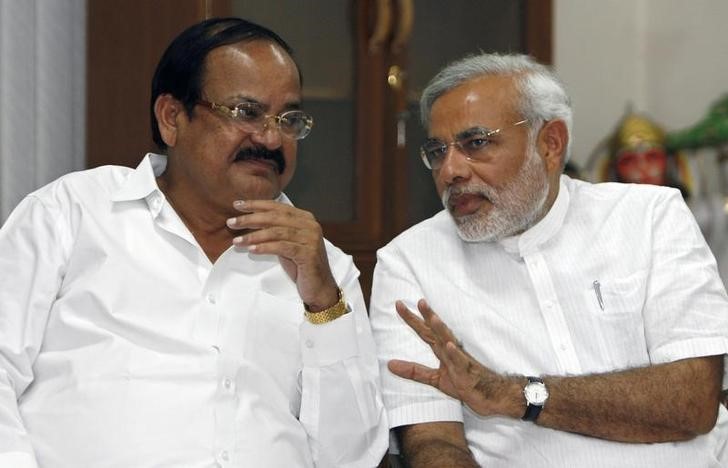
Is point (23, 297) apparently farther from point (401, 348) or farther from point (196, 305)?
point (401, 348)

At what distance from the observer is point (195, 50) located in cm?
203

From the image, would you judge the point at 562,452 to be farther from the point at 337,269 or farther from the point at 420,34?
the point at 420,34

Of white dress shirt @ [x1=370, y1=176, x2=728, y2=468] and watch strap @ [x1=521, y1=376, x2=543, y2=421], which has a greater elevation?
white dress shirt @ [x1=370, y1=176, x2=728, y2=468]

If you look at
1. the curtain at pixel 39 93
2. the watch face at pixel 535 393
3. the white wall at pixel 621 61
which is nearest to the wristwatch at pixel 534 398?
the watch face at pixel 535 393

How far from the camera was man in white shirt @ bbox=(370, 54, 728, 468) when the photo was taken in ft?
6.29

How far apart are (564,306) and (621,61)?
1.77 meters

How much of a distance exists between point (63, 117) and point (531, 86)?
143cm

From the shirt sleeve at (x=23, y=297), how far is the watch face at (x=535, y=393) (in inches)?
36.0

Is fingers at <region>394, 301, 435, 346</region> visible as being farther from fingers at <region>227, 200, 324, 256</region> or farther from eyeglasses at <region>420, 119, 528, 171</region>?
eyeglasses at <region>420, 119, 528, 171</region>

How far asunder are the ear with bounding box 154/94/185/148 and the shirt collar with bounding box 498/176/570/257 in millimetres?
752

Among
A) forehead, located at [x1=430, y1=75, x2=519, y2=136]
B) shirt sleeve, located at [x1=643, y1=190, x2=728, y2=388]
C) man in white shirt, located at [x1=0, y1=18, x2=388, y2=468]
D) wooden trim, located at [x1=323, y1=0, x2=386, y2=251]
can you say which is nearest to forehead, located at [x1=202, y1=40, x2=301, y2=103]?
man in white shirt, located at [x1=0, y1=18, x2=388, y2=468]

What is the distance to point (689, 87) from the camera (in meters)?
3.39

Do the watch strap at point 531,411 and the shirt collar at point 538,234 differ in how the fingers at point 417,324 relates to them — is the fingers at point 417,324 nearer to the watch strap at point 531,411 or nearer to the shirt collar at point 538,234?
the watch strap at point 531,411

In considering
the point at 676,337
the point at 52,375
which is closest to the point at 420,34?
the point at 676,337
